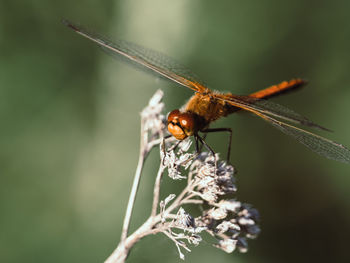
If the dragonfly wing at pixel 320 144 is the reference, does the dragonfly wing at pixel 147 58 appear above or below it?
above

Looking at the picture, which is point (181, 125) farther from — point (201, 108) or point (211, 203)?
point (211, 203)

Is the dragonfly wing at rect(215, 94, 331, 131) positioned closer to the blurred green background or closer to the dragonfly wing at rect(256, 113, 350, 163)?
the dragonfly wing at rect(256, 113, 350, 163)

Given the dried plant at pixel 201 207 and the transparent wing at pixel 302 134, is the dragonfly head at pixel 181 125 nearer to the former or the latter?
the dried plant at pixel 201 207

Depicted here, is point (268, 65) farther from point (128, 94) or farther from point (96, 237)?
point (96, 237)

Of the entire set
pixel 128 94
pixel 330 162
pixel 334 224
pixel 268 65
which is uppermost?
pixel 268 65

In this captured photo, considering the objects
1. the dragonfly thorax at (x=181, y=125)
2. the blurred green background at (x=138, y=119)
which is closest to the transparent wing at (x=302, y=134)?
the dragonfly thorax at (x=181, y=125)

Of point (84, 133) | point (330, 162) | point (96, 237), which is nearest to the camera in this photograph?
point (96, 237)

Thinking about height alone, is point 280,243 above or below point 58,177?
above

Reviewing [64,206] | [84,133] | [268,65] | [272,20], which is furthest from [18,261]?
[272,20]

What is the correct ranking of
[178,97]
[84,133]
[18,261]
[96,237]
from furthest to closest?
1. [178,97]
2. [84,133]
3. [96,237]
4. [18,261]
